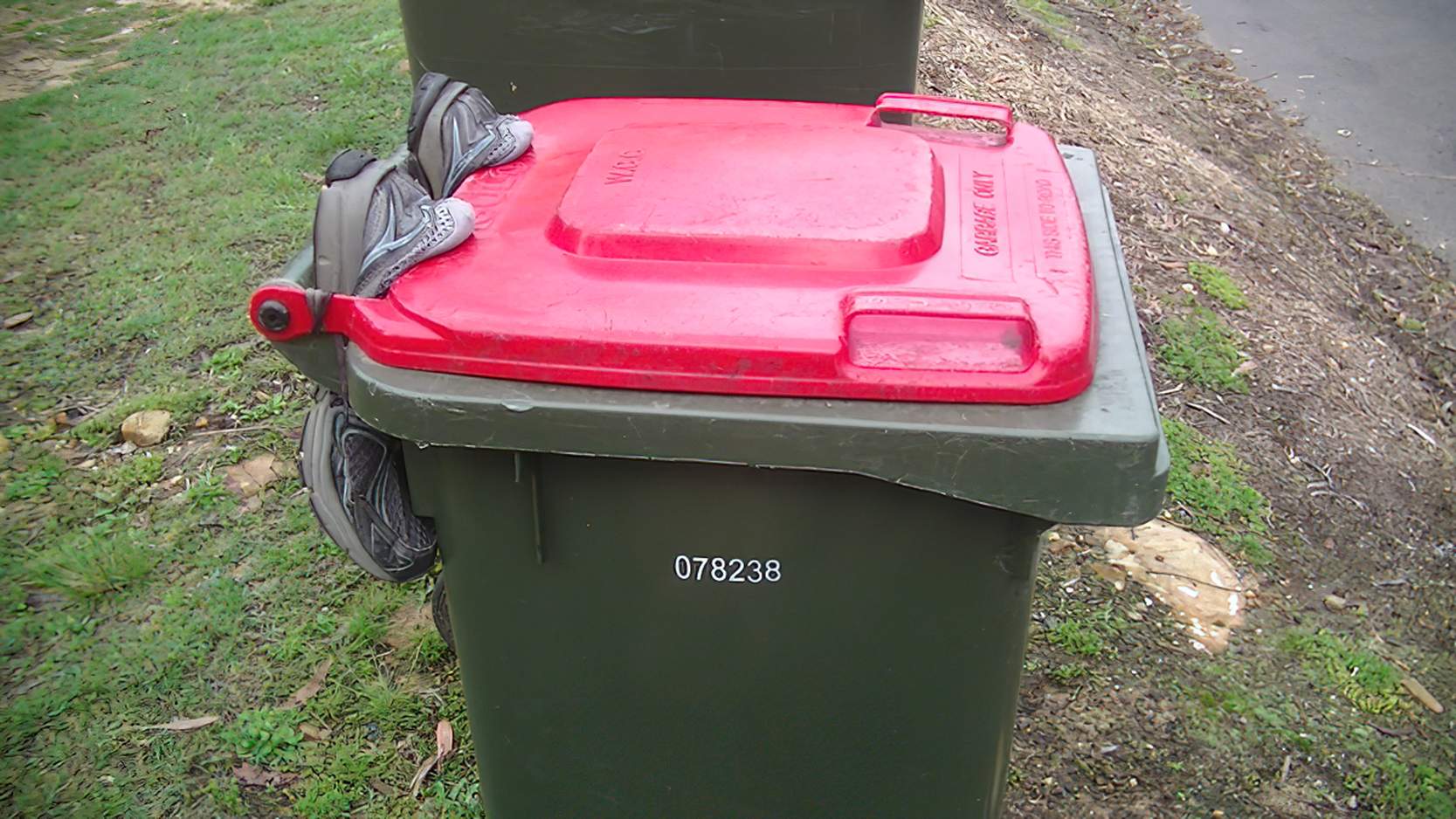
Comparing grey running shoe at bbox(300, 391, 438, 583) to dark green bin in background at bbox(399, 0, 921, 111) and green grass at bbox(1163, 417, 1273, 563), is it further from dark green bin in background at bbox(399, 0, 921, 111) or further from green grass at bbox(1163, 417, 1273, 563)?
green grass at bbox(1163, 417, 1273, 563)

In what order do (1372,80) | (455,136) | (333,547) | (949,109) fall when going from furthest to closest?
(1372,80)
(333,547)
(949,109)
(455,136)

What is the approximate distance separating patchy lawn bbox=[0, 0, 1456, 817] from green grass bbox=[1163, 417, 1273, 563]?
0.04ft

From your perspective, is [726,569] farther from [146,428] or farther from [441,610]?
[146,428]

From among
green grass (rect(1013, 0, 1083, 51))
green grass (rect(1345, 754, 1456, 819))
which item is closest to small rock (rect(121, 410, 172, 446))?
green grass (rect(1345, 754, 1456, 819))

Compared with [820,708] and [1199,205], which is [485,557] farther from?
[1199,205]

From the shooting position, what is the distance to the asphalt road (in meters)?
6.16

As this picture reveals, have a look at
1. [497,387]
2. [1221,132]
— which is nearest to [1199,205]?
[1221,132]

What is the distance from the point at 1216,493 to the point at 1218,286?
1.29 meters

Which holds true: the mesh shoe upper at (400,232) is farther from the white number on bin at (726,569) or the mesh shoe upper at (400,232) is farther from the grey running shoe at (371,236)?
the white number on bin at (726,569)

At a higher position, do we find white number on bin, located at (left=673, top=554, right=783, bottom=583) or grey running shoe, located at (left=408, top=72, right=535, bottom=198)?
grey running shoe, located at (left=408, top=72, right=535, bottom=198)

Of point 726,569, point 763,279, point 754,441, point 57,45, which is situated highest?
point 763,279

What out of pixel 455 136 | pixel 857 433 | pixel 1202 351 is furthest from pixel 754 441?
pixel 1202 351

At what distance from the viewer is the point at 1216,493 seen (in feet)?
11.4

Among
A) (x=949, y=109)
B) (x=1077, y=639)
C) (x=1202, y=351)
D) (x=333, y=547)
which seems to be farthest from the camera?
(x=1202, y=351)
